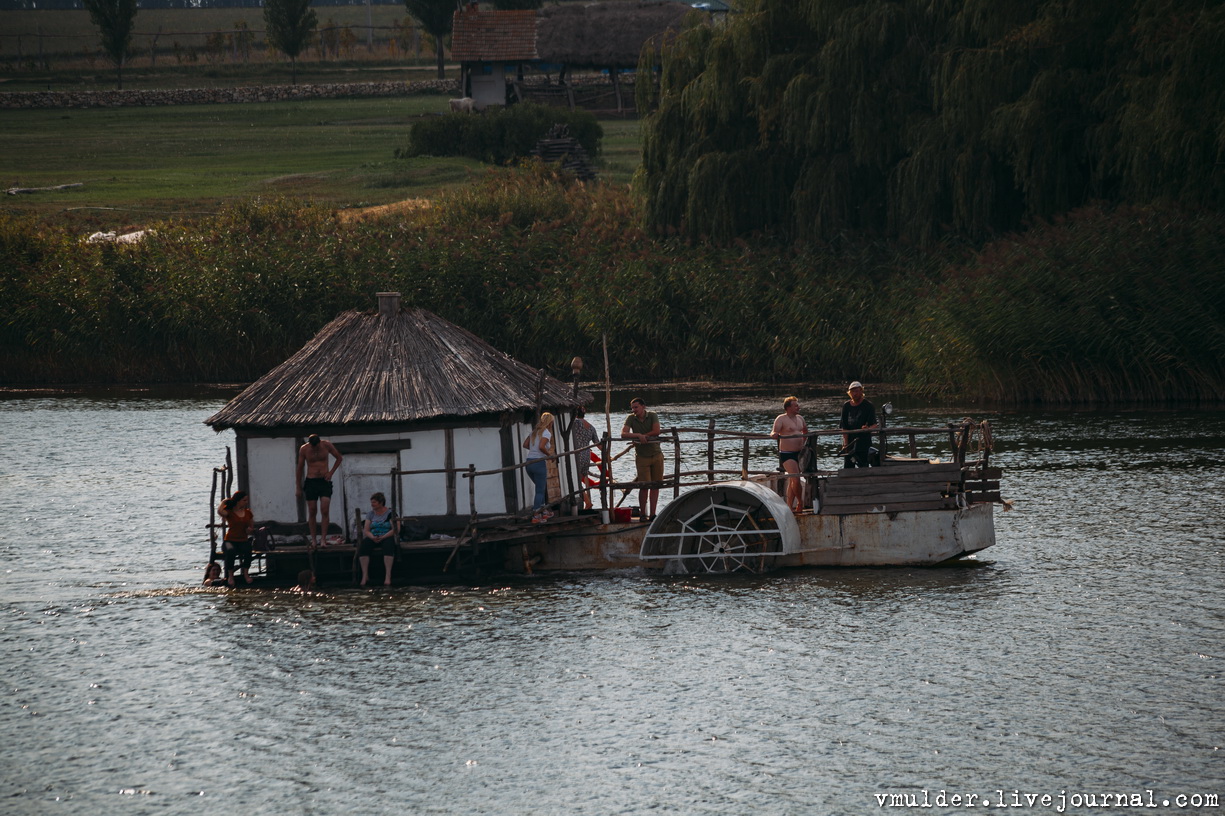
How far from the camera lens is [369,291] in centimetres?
4941

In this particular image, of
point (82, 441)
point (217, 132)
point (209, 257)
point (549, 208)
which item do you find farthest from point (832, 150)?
point (217, 132)

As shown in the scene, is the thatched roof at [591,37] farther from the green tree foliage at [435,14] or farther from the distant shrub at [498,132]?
the green tree foliage at [435,14]

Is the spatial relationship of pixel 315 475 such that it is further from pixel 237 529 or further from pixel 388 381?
pixel 388 381

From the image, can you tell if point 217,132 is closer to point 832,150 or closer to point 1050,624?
point 832,150

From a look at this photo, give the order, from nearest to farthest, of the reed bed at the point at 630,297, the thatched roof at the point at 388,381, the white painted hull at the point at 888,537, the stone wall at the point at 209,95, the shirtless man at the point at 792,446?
the white painted hull at the point at 888,537 < the thatched roof at the point at 388,381 < the shirtless man at the point at 792,446 < the reed bed at the point at 630,297 < the stone wall at the point at 209,95

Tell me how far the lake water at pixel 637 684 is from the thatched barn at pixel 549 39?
5595 cm

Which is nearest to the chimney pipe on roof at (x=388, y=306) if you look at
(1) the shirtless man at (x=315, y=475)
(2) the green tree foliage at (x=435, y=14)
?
(1) the shirtless man at (x=315, y=475)

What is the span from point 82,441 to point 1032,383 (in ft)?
79.7

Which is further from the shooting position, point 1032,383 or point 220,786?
point 1032,383

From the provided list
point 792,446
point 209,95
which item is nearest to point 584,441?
point 792,446

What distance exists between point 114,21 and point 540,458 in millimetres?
77906

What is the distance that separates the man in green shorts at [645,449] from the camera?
76.6ft

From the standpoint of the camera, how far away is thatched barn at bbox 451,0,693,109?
79312mm

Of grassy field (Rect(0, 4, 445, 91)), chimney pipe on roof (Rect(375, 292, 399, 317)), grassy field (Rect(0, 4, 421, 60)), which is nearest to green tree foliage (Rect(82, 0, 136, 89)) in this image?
grassy field (Rect(0, 4, 445, 91))
